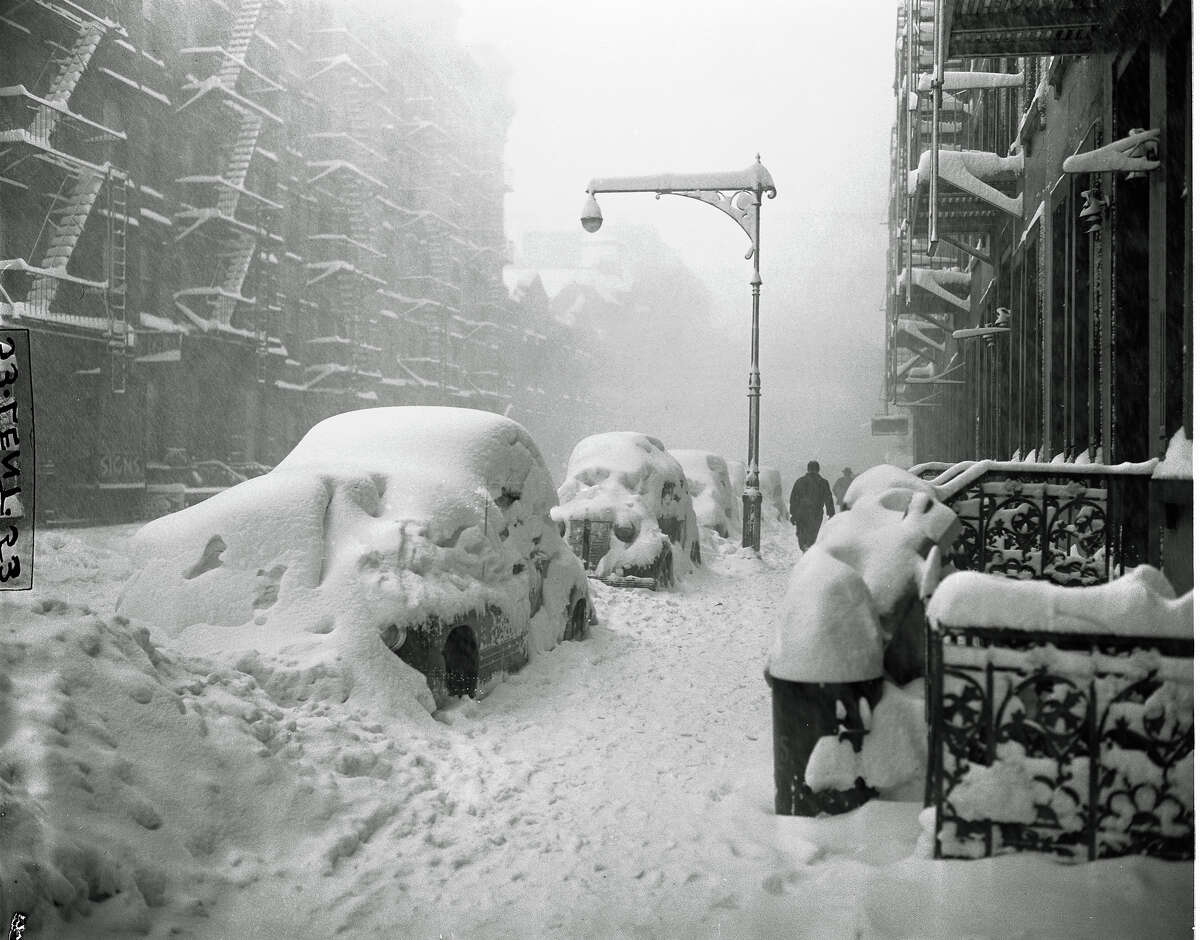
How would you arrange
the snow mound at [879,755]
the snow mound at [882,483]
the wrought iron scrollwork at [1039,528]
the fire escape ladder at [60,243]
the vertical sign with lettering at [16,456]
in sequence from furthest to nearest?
the fire escape ladder at [60,243] → the wrought iron scrollwork at [1039,528] → the snow mound at [882,483] → the vertical sign with lettering at [16,456] → the snow mound at [879,755]

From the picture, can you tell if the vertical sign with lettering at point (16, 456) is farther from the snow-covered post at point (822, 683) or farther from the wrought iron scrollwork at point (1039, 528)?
the wrought iron scrollwork at point (1039, 528)

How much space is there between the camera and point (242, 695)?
4547 mm

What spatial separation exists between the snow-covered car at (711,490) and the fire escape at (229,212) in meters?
7.65

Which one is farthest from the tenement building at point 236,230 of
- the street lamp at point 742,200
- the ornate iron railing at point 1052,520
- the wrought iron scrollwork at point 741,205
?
the ornate iron railing at point 1052,520

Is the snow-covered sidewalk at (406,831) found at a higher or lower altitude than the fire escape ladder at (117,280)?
lower

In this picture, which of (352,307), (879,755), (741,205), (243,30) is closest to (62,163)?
(243,30)

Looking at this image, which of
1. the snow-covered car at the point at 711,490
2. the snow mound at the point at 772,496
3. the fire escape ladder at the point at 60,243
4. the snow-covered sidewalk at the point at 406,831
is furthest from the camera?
the snow mound at the point at 772,496

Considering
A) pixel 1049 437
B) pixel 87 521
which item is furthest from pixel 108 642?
pixel 1049 437

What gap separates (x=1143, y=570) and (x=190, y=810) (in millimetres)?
3386

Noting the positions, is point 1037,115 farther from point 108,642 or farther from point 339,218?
A: point 339,218

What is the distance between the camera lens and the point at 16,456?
443 centimetres

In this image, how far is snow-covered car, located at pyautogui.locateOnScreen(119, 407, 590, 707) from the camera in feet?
16.9

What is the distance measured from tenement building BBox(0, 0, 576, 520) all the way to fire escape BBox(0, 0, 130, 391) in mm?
43

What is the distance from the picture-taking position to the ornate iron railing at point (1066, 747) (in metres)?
2.84
